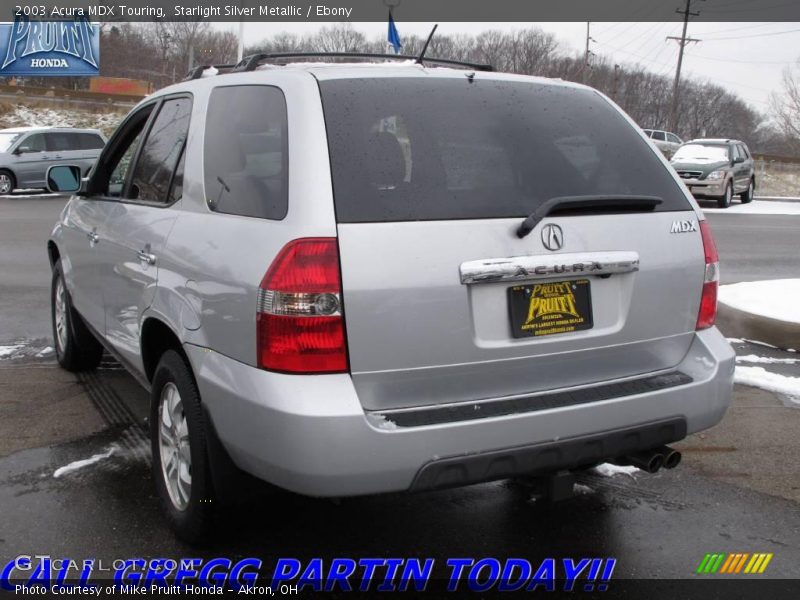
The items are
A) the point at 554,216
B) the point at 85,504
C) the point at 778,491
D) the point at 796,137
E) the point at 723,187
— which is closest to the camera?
the point at 554,216

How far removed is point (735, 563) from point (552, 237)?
151cm

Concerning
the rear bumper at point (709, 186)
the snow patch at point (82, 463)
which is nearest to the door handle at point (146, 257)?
the snow patch at point (82, 463)

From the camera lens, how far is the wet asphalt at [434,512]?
333 cm

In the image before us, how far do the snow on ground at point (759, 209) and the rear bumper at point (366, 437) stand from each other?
20.6 meters

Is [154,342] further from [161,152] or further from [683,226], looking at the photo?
[683,226]

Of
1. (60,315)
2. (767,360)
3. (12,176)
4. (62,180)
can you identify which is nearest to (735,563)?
(767,360)

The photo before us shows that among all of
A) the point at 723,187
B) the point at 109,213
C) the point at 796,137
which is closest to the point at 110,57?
the point at 796,137

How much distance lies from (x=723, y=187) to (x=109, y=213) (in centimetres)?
2159

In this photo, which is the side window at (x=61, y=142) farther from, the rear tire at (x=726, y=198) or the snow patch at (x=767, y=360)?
→ the snow patch at (x=767, y=360)

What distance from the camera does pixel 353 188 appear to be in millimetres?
2758

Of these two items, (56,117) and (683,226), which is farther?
(56,117)

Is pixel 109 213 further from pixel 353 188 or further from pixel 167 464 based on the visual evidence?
pixel 353 188

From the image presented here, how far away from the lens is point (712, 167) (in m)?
23.0

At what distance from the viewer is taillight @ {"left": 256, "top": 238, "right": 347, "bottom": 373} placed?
265cm
